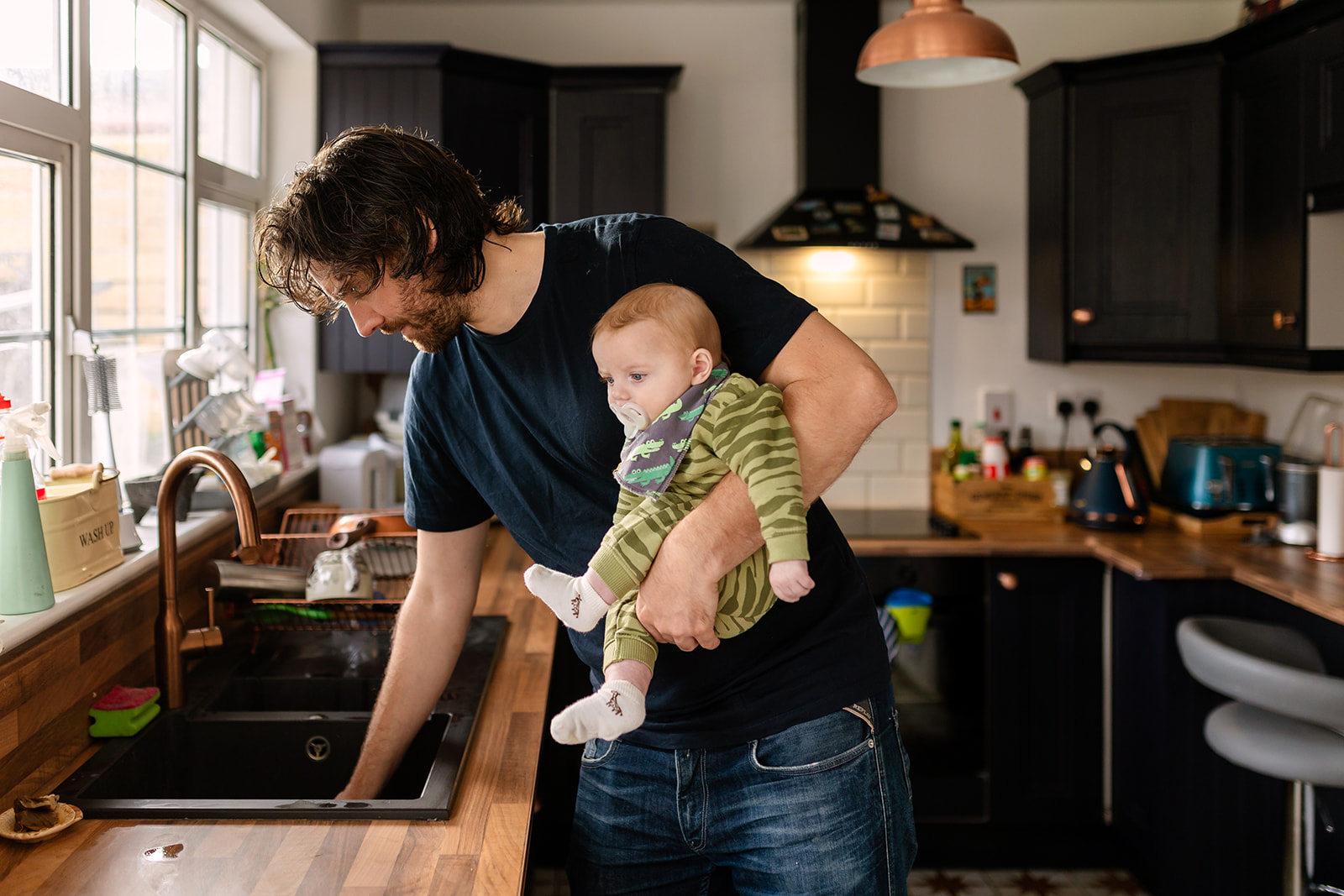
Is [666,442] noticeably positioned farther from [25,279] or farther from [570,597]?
[25,279]

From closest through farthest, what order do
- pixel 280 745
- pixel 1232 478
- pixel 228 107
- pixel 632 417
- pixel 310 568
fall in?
pixel 632 417, pixel 280 745, pixel 310 568, pixel 228 107, pixel 1232 478

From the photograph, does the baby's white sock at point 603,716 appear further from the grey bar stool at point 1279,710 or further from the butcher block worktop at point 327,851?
the grey bar stool at point 1279,710

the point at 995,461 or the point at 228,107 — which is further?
the point at 995,461

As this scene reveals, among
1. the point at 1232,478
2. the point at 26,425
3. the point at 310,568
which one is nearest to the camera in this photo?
the point at 26,425

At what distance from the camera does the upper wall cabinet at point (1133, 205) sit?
10.5 feet

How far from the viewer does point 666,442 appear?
1206 millimetres

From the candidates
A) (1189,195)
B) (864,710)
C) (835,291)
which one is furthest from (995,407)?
(864,710)

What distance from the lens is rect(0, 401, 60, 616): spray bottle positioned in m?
1.42

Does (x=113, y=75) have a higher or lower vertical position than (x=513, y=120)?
lower

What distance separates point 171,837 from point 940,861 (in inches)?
100

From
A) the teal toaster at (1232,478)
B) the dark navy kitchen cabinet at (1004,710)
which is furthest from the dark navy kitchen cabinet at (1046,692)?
the teal toaster at (1232,478)

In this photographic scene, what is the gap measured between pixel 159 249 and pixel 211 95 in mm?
536

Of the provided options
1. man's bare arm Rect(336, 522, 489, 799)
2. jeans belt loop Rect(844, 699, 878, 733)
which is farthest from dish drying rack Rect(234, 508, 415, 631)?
jeans belt loop Rect(844, 699, 878, 733)

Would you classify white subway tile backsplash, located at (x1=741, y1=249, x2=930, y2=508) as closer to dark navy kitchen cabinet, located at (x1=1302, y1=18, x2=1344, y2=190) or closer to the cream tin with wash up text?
dark navy kitchen cabinet, located at (x1=1302, y1=18, x2=1344, y2=190)
